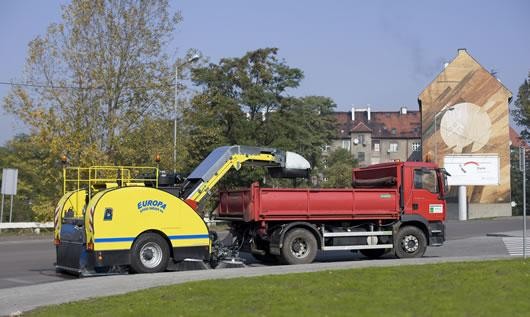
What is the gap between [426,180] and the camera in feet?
65.8

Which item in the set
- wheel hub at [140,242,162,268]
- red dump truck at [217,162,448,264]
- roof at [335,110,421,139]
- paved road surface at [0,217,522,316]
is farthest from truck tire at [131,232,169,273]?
roof at [335,110,421,139]

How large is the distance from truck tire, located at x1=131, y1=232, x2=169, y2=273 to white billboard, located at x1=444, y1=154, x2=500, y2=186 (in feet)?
178

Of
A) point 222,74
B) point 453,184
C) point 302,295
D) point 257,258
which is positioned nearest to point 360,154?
point 453,184

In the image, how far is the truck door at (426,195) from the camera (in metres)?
Result: 19.7

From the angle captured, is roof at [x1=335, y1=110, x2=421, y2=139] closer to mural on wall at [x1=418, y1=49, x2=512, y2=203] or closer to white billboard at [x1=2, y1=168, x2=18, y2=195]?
mural on wall at [x1=418, y1=49, x2=512, y2=203]

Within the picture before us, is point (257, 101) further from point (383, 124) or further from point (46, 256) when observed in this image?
point (383, 124)

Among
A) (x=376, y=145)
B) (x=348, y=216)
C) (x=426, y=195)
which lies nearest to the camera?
(x=348, y=216)

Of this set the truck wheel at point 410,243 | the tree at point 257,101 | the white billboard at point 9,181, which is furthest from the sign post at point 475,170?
the truck wheel at point 410,243

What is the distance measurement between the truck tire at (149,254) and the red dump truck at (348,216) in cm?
254

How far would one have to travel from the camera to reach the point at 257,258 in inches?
768

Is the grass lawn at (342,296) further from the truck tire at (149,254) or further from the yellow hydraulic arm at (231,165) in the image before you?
the yellow hydraulic arm at (231,165)

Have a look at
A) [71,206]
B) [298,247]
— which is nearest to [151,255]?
[71,206]

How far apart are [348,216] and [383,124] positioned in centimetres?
11864

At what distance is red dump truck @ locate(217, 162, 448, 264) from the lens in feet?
58.4
